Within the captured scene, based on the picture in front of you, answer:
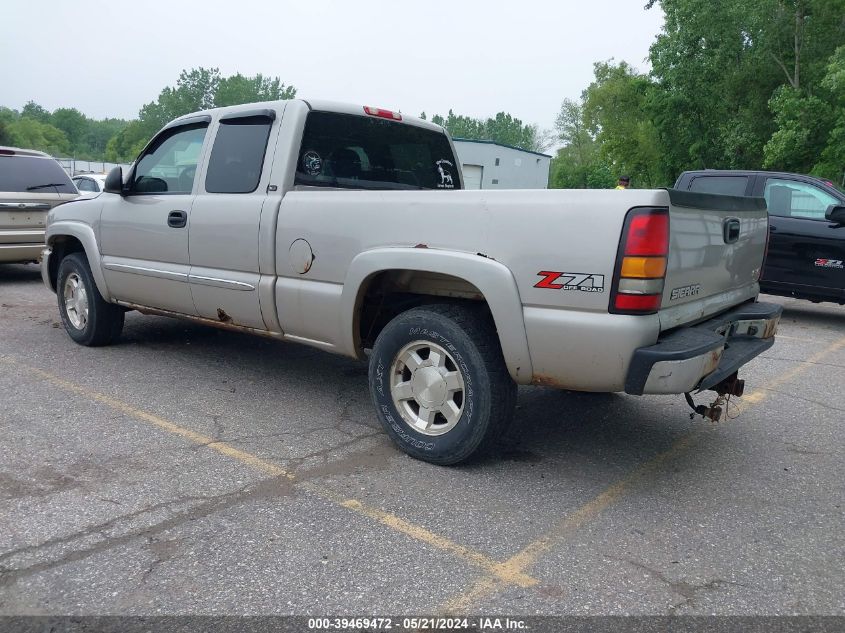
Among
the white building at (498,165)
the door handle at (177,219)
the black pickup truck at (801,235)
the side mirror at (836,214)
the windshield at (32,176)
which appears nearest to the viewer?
the door handle at (177,219)

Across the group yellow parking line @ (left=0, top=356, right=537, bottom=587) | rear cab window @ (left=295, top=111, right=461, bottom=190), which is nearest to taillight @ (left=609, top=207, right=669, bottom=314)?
yellow parking line @ (left=0, top=356, right=537, bottom=587)

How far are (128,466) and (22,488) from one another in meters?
0.49

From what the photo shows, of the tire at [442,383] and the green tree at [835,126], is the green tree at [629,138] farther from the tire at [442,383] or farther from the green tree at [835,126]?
the tire at [442,383]

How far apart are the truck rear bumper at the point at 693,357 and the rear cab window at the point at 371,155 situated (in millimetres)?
2441

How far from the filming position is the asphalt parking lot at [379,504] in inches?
103

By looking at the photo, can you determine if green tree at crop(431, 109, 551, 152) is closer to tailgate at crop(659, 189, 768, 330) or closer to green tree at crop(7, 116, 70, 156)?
green tree at crop(7, 116, 70, 156)

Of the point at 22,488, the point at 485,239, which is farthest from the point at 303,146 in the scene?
the point at 22,488

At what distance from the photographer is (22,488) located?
3.40 meters

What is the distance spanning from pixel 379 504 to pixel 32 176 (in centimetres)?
856

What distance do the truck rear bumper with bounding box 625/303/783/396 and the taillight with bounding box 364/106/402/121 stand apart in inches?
105

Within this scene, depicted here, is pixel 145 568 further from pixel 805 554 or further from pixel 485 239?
pixel 805 554

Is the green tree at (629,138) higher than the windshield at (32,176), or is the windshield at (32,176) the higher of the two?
the green tree at (629,138)

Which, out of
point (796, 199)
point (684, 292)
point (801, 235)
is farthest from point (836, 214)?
point (684, 292)

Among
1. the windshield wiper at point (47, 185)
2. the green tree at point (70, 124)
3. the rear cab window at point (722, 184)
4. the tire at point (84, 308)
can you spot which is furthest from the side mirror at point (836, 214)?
the green tree at point (70, 124)
